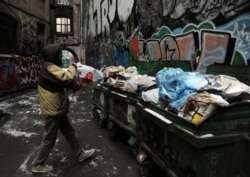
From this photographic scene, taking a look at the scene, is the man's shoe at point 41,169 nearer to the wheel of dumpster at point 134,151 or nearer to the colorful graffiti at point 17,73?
the wheel of dumpster at point 134,151

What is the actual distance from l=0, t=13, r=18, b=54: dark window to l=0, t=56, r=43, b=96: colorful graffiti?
2.13 feet

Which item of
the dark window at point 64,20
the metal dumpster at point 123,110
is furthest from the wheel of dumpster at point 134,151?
the dark window at point 64,20

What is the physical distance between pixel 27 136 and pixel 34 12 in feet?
41.2

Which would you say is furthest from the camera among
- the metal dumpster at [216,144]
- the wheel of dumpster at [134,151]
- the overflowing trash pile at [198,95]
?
the wheel of dumpster at [134,151]

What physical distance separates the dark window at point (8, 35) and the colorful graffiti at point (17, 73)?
25.6 inches

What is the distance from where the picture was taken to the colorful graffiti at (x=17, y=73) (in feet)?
35.3

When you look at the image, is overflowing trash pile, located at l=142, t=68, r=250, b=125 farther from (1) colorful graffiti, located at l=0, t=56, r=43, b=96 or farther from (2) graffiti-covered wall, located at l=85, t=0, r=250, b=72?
(1) colorful graffiti, located at l=0, t=56, r=43, b=96

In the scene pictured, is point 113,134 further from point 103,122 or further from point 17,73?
point 17,73

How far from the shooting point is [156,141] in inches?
124

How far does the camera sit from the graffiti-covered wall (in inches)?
171

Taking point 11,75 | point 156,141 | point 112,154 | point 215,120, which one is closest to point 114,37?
point 11,75

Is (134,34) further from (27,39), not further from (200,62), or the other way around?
(27,39)

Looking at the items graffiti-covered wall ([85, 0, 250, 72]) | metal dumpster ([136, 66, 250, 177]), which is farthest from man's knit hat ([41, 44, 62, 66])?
graffiti-covered wall ([85, 0, 250, 72])

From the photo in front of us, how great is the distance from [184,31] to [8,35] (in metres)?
9.69
